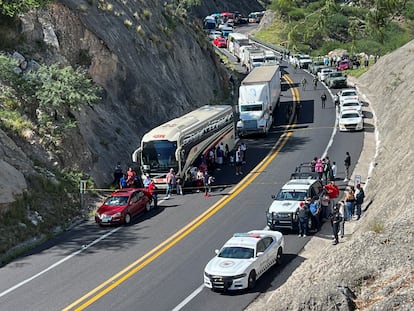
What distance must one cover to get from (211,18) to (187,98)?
75.2 meters

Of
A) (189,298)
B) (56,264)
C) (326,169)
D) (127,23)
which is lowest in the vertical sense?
(189,298)

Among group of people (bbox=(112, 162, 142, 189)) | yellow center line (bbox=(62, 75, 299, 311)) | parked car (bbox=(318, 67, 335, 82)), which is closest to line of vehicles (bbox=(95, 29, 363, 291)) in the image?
group of people (bbox=(112, 162, 142, 189))

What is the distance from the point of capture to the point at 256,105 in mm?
51750

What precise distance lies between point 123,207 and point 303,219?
337 inches

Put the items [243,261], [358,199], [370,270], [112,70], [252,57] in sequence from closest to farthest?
1. [370,270]
2. [243,261]
3. [358,199]
4. [112,70]
5. [252,57]

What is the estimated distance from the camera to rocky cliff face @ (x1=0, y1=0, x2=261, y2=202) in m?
37.5

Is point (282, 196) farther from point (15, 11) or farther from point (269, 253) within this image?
point (15, 11)

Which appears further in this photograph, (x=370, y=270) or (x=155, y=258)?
(x=155, y=258)

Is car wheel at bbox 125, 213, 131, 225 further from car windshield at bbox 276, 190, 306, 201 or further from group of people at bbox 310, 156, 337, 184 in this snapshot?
group of people at bbox 310, 156, 337, 184

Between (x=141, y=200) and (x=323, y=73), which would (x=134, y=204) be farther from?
(x=323, y=73)

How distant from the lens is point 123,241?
28.9 metres

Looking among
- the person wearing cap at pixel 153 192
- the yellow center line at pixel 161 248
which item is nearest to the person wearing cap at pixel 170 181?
the person wearing cap at pixel 153 192

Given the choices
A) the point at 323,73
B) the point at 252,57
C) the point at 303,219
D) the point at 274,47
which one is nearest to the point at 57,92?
the point at 303,219

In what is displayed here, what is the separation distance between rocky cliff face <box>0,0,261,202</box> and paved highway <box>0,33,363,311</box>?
4.85 meters
